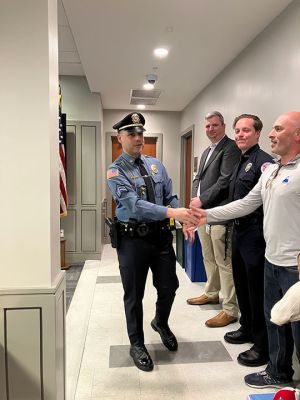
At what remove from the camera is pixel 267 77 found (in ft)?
8.53

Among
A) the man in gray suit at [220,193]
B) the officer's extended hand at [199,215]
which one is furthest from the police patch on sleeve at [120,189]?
the man in gray suit at [220,193]

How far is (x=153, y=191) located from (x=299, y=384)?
4.63ft

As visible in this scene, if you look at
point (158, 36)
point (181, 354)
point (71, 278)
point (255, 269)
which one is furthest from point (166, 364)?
point (158, 36)

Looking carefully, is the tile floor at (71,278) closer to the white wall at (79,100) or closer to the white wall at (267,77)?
the white wall at (79,100)

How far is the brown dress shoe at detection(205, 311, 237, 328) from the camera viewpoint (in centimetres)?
259

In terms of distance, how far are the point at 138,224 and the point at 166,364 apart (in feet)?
3.10

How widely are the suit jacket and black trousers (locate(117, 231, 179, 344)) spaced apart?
611 millimetres

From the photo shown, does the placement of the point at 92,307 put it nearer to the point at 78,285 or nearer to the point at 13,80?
the point at 78,285

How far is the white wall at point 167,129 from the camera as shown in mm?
5902

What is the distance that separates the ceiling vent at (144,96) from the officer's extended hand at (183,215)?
293 cm

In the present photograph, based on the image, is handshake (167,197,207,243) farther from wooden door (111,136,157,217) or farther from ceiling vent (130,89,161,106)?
wooden door (111,136,157,217)

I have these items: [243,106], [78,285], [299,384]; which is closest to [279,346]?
[299,384]

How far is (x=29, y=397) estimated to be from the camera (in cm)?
131

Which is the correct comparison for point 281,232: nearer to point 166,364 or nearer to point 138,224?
point 138,224
